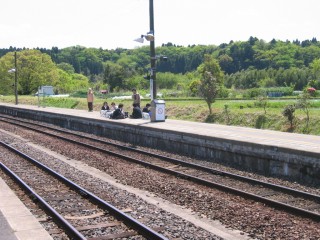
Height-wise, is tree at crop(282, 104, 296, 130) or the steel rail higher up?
tree at crop(282, 104, 296, 130)

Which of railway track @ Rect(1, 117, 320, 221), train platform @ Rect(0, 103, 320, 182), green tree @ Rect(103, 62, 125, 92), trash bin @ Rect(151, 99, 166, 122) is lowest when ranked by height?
railway track @ Rect(1, 117, 320, 221)

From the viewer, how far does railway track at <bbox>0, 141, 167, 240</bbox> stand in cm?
766

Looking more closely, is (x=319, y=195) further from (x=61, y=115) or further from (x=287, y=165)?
(x=61, y=115)

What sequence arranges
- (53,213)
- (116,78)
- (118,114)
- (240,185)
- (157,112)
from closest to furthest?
(53,213) → (240,185) → (157,112) → (118,114) → (116,78)

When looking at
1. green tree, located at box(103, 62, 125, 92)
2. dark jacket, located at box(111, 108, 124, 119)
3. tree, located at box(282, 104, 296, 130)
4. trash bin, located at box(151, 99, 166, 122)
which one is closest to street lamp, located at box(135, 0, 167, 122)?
trash bin, located at box(151, 99, 166, 122)

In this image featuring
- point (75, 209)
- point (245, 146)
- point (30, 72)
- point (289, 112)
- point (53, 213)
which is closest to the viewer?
point (53, 213)

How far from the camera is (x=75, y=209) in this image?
933 cm

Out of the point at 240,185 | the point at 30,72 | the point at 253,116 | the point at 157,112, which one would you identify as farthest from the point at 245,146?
the point at 30,72

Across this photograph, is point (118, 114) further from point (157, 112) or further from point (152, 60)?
point (152, 60)

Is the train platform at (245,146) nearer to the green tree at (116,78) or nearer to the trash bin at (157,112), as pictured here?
the trash bin at (157,112)

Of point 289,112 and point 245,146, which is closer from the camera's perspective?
point 245,146

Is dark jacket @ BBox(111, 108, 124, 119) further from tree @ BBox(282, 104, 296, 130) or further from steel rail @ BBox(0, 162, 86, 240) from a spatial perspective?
steel rail @ BBox(0, 162, 86, 240)

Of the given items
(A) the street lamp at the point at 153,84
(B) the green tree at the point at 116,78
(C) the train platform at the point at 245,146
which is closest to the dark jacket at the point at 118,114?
(C) the train platform at the point at 245,146

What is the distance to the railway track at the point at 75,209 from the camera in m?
7.66
